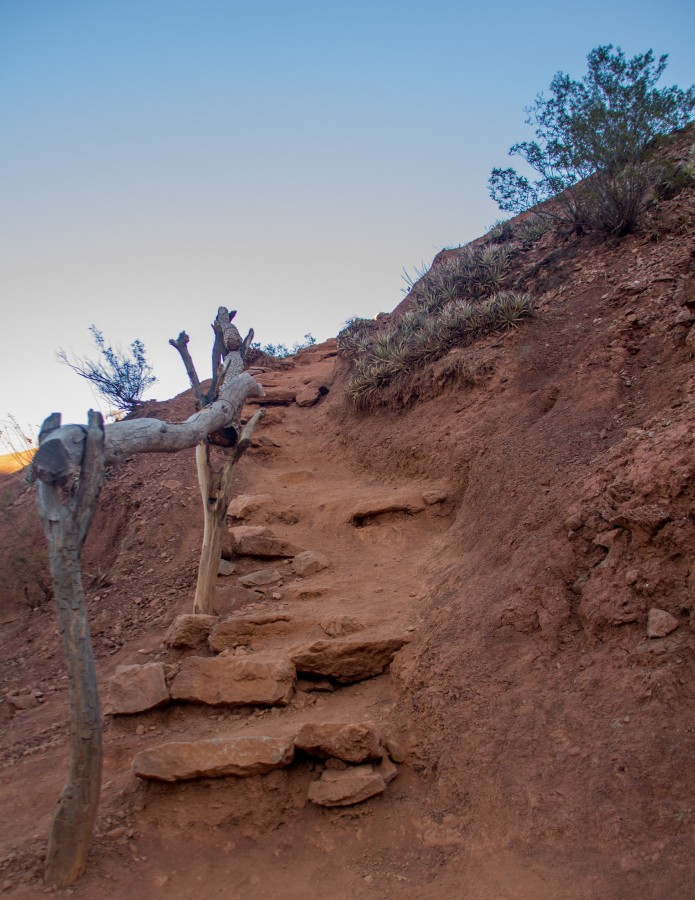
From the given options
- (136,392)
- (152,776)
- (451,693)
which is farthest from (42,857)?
(136,392)

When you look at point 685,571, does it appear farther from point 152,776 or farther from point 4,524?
point 4,524

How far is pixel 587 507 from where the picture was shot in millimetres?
4738

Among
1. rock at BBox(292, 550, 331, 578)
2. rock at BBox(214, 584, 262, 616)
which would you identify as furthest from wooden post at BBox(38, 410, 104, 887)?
rock at BBox(292, 550, 331, 578)

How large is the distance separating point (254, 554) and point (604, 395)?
4386mm

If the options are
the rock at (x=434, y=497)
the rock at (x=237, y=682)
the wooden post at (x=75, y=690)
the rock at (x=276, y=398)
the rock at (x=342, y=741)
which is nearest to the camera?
the wooden post at (x=75, y=690)

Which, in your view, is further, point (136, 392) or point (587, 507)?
point (136, 392)

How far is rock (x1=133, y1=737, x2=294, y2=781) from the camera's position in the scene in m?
3.97

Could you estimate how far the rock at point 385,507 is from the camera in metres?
7.72

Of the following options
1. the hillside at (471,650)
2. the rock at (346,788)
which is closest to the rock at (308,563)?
the hillside at (471,650)

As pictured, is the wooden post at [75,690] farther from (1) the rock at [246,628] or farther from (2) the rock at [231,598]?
(2) the rock at [231,598]

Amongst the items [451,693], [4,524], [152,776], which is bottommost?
[451,693]

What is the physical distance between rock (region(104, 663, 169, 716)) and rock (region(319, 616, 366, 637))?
1465mm

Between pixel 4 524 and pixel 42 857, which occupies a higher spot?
pixel 4 524

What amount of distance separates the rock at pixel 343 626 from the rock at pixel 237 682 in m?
0.58
